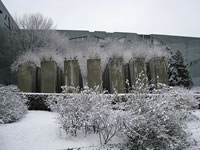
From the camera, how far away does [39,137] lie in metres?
4.37

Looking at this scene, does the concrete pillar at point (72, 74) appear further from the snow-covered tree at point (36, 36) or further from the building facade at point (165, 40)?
the building facade at point (165, 40)

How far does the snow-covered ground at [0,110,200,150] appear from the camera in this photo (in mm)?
3982

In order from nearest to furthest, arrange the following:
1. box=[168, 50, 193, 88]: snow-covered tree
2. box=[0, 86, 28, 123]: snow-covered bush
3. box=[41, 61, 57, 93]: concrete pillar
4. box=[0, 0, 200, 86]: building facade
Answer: box=[0, 86, 28, 123]: snow-covered bush < box=[41, 61, 57, 93]: concrete pillar < box=[168, 50, 193, 88]: snow-covered tree < box=[0, 0, 200, 86]: building facade

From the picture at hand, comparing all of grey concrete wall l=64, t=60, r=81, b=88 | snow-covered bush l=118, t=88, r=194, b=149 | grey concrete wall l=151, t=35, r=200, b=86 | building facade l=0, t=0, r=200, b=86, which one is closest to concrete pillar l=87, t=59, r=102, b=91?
grey concrete wall l=64, t=60, r=81, b=88

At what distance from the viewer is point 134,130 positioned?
13.1 feet

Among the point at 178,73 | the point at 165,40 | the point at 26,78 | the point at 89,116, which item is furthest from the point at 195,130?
the point at 165,40

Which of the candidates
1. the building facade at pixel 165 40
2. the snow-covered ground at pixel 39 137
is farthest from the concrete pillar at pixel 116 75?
Result: the building facade at pixel 165 40

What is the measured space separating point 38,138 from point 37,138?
0.02 meters

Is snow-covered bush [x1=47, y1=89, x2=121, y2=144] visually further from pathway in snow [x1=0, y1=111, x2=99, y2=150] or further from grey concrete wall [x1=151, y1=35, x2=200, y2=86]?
grey concrete wall [x1=151, y1=35, x2=200, y2=86]

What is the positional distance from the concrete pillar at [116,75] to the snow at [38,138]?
5.98m

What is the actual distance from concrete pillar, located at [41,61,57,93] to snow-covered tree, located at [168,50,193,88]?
9.65 meters

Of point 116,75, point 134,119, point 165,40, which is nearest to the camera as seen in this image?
point 134,119

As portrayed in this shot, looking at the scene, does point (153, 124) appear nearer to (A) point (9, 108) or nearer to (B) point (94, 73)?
(A) point (9, 108)

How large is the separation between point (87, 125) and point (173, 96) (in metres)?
2.43
